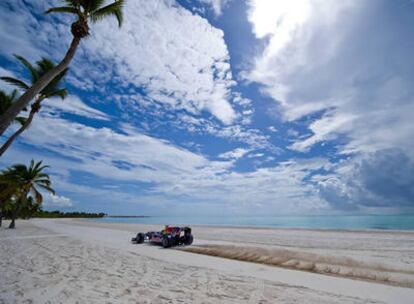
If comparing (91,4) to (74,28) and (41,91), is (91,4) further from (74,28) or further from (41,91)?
(41,91)

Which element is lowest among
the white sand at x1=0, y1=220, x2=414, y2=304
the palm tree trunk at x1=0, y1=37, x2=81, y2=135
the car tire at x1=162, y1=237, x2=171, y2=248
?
the white sand at x1=0, y1=220, x2=414, y2=304

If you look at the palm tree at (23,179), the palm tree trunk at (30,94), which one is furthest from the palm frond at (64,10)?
the palm tree at (23,179)

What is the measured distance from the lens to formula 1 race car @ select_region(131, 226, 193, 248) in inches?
588

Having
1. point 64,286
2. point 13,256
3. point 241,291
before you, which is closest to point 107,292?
point 64,286

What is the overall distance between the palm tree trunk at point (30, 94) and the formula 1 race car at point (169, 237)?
10.2 meters

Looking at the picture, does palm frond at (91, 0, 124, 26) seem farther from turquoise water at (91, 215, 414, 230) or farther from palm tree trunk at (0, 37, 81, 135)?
turquoise water at (91, 215, 414, 230)

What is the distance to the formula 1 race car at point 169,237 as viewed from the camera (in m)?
14.9

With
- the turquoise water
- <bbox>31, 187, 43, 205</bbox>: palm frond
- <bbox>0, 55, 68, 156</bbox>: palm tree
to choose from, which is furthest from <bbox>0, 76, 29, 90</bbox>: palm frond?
the turquoise water

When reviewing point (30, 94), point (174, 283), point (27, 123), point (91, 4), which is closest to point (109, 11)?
point (91, 4)

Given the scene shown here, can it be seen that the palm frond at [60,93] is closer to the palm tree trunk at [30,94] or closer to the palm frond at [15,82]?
the palm frond at [15,82]

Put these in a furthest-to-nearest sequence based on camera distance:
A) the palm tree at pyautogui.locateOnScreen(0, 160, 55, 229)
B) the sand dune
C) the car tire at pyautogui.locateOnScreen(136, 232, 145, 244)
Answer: the palm tree at pyautogui.locateOnScreen(0, 160, 55, 229)
the car tire at pyautogui.locateOnScreen(136, 232, 145, 244)
the sand dune

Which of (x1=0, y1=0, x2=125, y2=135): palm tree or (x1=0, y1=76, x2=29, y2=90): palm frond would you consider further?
(x1=0, y1=76, x2=29, y2=90): palm frond

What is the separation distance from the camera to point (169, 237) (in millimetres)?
14938

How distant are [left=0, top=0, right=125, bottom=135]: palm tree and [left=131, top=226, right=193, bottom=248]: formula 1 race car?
33.5ft
